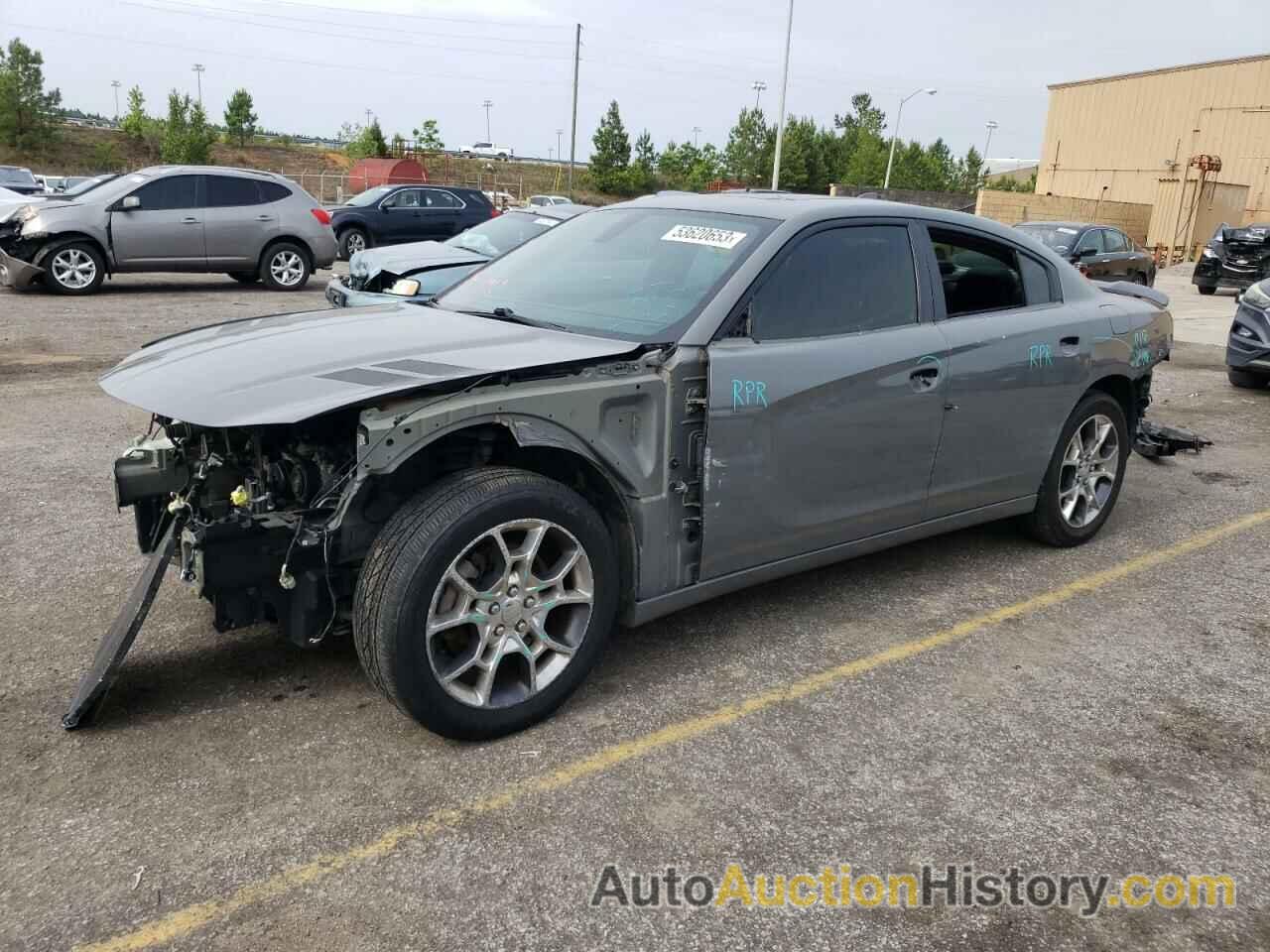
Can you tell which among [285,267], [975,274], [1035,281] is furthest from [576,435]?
[285,267]

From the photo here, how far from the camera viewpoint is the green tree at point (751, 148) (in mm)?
71625

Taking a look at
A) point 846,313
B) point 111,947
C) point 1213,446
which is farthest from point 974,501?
point 1213,446

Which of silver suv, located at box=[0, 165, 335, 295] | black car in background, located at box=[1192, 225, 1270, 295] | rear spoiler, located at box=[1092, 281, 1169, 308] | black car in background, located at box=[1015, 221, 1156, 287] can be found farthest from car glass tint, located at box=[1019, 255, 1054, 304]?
black car in background, located at box=[1192, 225, 1270, 295]

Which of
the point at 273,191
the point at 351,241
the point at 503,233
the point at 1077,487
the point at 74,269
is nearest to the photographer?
the point at 1077,487

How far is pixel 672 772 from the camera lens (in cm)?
306

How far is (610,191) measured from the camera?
73688 mm

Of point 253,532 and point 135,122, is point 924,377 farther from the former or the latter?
point 135,122

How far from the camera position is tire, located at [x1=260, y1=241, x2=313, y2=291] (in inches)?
568

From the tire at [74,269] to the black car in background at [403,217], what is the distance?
229 inches

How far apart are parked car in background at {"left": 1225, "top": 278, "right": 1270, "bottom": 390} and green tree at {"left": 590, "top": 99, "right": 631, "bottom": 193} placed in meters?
65.0

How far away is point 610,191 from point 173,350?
72879 millimetres

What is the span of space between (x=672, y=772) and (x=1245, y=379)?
9.61m

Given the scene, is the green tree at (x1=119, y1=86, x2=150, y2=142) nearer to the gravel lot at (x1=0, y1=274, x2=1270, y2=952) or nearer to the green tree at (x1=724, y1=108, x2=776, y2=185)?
the green tree at (x1=724, y1=108, x2=776, y2=185)

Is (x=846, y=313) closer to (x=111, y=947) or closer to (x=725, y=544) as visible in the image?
(x=725, y=544)
